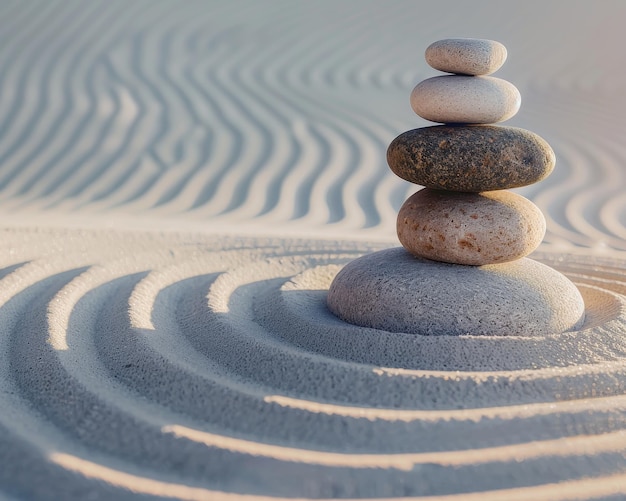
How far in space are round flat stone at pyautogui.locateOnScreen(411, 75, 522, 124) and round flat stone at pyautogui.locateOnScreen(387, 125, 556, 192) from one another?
0.06m

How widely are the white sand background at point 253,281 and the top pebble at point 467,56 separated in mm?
1441

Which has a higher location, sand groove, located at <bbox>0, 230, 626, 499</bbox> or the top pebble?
Answer: the top pebble

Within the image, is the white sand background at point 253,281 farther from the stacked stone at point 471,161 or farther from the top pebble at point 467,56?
the top pebble at point 467,56

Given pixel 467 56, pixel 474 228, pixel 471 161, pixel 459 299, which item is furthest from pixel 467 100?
pixel 459 299

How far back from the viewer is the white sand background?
2.88m

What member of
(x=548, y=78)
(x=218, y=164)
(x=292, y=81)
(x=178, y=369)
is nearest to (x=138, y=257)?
(x=178, y=369)

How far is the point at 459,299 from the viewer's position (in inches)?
153

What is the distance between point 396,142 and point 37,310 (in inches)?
87.3

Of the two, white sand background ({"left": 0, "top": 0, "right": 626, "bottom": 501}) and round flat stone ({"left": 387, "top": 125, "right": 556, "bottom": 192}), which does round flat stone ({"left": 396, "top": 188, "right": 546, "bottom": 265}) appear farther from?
white sand background ({"left": 0, "top": 0, "right": 626, "bottom": 501})

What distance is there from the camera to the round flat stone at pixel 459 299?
3863 mm

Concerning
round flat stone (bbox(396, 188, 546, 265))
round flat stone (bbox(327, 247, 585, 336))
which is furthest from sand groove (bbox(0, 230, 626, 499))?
round flat stone (bbox(396, 188, 546, 265))

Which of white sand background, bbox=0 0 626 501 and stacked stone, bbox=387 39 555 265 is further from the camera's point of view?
stacked stone, bbox=387 39 555 265

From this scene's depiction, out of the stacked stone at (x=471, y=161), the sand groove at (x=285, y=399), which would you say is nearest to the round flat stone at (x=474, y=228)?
the stacked stone at (x=471, y=161)

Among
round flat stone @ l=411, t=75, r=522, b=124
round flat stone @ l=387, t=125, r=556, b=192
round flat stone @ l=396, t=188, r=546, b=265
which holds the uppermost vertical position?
round flat stone @ l=411, t=75, r=522, b=124
